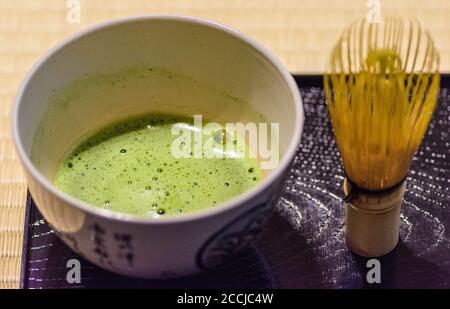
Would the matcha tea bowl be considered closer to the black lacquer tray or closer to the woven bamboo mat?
the black lacquer tray

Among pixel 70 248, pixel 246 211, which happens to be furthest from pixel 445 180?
pixel 70 248

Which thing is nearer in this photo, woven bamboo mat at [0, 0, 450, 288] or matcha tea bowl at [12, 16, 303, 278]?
matcha tea bowl at [12, 16, 303, 278]

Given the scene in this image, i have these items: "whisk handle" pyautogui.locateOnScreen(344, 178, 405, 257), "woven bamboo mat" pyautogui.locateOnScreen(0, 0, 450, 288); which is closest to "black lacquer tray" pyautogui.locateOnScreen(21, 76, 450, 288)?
"whisk handle" pyautogui.locateOnScreen(344, 178, 405, 257)

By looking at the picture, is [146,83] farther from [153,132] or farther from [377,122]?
[377,122]

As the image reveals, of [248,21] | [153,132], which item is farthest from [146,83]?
[248,21]
